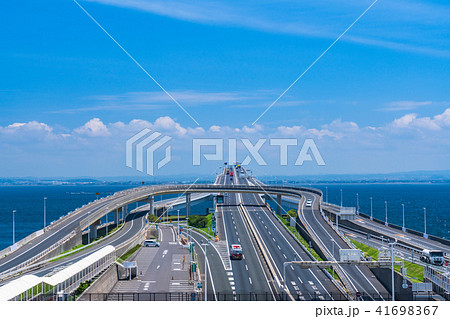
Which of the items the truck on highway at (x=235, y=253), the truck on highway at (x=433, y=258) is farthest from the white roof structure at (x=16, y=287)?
the truck on highway at (x=433, y=258)


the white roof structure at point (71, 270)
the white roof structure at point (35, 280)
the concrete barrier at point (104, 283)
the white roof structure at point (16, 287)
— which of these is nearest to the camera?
the white roof structure at point (16, 287)

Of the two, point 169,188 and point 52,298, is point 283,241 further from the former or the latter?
point 169,188

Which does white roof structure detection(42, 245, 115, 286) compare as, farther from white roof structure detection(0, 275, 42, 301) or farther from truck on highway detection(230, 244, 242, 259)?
truck on highway detection(230, 244, 242, 259)

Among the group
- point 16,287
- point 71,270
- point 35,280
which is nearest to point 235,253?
point 71,270

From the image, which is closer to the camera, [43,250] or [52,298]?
[52,298]

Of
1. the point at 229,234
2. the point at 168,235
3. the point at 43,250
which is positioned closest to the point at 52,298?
the point at 43,250

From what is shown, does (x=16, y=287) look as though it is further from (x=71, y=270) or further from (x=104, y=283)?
(x=104, y=283)

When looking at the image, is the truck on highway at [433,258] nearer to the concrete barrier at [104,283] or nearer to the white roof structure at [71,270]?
the concrete barrier at [104,283]

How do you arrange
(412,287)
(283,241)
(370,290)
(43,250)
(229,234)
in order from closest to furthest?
(412,287)
(370,290)
(43,250)
(283,241)
(229,234)

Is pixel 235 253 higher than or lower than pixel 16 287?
lower
